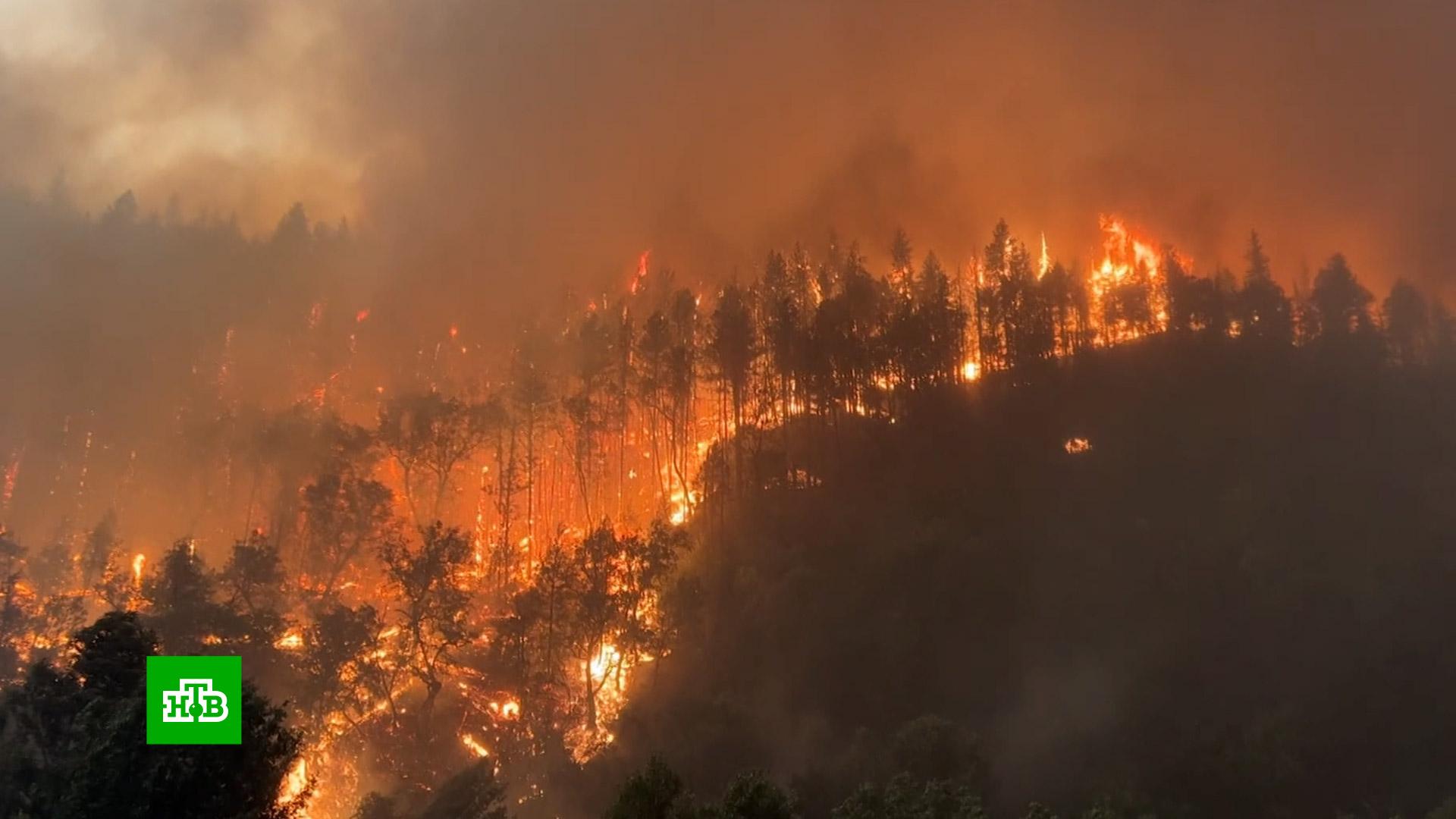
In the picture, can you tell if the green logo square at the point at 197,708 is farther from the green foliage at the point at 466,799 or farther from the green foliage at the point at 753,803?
the green foliage at the point at 466,799

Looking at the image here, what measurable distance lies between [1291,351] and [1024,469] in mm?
62506

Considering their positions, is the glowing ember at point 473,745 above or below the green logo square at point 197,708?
below

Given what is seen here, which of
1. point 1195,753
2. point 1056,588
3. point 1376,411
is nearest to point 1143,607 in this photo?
point 1056,588

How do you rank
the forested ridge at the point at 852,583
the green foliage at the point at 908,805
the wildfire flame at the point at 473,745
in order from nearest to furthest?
1. the green foliage at the point at 908,805
2. the forested ridge at the point at 852,583
3. the wildfire flame at the point at 473,745

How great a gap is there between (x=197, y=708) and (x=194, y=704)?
14 centimetres

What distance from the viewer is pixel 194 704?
25828 millimetres

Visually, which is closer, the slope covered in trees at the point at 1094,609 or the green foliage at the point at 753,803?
the green foliage at the point at 753,803

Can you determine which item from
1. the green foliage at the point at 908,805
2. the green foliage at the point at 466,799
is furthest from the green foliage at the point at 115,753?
the green foliage at the point at 908,805

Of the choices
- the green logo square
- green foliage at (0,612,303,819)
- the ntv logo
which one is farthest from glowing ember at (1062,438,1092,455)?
the ntv logo

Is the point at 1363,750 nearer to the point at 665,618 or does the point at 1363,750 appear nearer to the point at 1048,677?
the point at 1048,677

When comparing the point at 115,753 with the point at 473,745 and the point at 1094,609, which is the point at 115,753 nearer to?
the point at 473,745

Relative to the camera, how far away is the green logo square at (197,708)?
82.5 ft

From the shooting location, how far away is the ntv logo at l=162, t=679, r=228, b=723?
83.8 feet

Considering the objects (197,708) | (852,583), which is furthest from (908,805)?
(852,583)
